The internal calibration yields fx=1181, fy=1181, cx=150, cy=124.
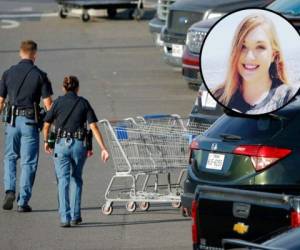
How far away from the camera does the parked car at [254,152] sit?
Result: 1008 centimetres

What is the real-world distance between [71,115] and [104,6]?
59.7ft

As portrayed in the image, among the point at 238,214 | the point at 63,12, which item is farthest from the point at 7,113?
the point at 63,12

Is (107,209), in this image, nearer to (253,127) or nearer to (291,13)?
(253,127)

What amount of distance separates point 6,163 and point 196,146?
2.75m

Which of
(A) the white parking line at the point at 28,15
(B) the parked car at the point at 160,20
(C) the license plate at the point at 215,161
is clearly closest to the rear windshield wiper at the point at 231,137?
(C) the license plate at the point at 215,161

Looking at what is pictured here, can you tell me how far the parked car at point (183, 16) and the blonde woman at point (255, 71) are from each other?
387 inches

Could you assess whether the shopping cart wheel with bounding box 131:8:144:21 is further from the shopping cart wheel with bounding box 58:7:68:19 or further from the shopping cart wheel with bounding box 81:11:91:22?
the shopping cart wheel with bounding box 58:7:68:19

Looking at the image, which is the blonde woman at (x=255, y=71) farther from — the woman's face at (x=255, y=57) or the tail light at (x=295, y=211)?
the tail light at (x=295, y=211)

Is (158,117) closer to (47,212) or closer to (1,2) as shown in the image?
(47,212)

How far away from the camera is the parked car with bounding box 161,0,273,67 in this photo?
20438 millimetres

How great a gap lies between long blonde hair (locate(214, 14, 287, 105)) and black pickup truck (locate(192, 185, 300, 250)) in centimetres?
225

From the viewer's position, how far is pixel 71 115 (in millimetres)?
11648

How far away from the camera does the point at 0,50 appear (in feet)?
84.4

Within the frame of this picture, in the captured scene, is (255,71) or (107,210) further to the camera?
(107,210)
